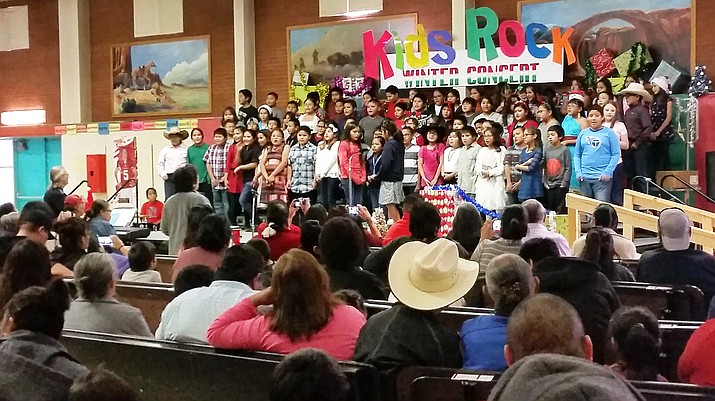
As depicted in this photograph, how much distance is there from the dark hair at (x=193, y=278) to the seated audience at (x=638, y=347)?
1983mm

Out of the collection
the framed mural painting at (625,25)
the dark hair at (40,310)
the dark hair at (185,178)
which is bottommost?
the dark hair at (40,310)

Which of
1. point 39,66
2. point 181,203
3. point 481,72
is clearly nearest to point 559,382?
point 181,203

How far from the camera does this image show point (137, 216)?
1238 cm

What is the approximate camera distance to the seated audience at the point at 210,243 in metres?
4.87

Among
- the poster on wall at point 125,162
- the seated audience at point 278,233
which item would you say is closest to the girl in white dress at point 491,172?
the seated audience at point 278,233

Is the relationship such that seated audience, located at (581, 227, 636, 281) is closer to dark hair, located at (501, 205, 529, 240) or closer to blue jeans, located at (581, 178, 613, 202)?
dark hair, located at (501, 205, 529, 240)

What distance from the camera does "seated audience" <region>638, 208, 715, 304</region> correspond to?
15.1 ft

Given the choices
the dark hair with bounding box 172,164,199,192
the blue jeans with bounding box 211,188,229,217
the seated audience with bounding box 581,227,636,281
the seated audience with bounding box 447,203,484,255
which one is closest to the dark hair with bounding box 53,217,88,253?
the dark hair with bounding box 172,164,199,192

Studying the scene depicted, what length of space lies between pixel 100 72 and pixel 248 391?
45.3 ft

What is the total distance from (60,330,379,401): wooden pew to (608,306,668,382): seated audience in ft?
2.66

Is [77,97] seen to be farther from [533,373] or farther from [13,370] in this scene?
[533,373]

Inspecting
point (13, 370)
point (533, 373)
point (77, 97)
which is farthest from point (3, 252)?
point (77, 97)

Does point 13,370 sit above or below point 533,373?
below

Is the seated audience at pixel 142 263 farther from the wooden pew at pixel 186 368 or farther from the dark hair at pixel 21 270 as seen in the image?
the wooden pew at pixel 186 368
